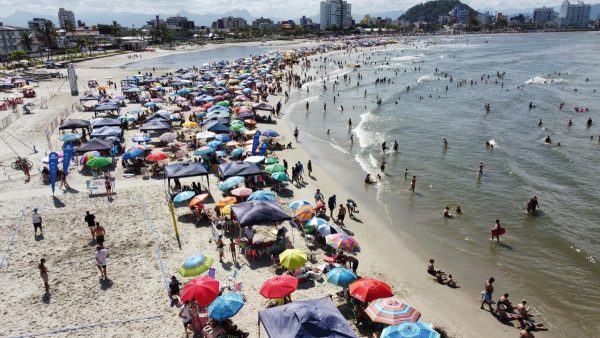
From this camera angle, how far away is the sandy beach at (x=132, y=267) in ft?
36.7

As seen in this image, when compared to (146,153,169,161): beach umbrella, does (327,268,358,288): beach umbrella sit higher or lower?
lower

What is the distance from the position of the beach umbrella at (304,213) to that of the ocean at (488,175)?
13.2 feet

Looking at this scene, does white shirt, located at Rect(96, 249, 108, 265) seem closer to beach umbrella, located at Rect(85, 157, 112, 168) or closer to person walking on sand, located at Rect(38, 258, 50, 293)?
person walking on sand, located at Rect(38, 258, 50, 293)

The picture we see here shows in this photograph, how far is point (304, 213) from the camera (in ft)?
52.3

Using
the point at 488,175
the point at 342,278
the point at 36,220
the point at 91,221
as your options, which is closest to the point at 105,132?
the point at 36,220

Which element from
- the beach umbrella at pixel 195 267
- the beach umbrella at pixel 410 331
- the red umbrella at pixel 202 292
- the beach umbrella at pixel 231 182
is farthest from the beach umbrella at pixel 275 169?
the beach umbrella at pixel 410 331

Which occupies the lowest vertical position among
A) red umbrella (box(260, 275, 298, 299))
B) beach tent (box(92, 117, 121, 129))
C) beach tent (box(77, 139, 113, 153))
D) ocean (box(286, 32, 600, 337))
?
ocean (box(286, 32, 600, 337))

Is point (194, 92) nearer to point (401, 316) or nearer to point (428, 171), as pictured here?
point (428, 171)

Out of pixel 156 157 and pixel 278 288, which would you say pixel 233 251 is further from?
pixel 156 157

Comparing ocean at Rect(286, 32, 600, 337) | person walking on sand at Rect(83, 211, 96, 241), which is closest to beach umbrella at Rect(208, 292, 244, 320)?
person walking on sand at Rect(83, 211, 96, 241)

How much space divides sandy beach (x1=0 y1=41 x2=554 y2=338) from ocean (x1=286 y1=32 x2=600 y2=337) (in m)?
1.37

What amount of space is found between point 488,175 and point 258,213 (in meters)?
15.7

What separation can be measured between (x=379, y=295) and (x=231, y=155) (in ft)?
48.2

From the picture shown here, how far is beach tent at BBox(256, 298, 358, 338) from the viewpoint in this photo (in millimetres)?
8555
